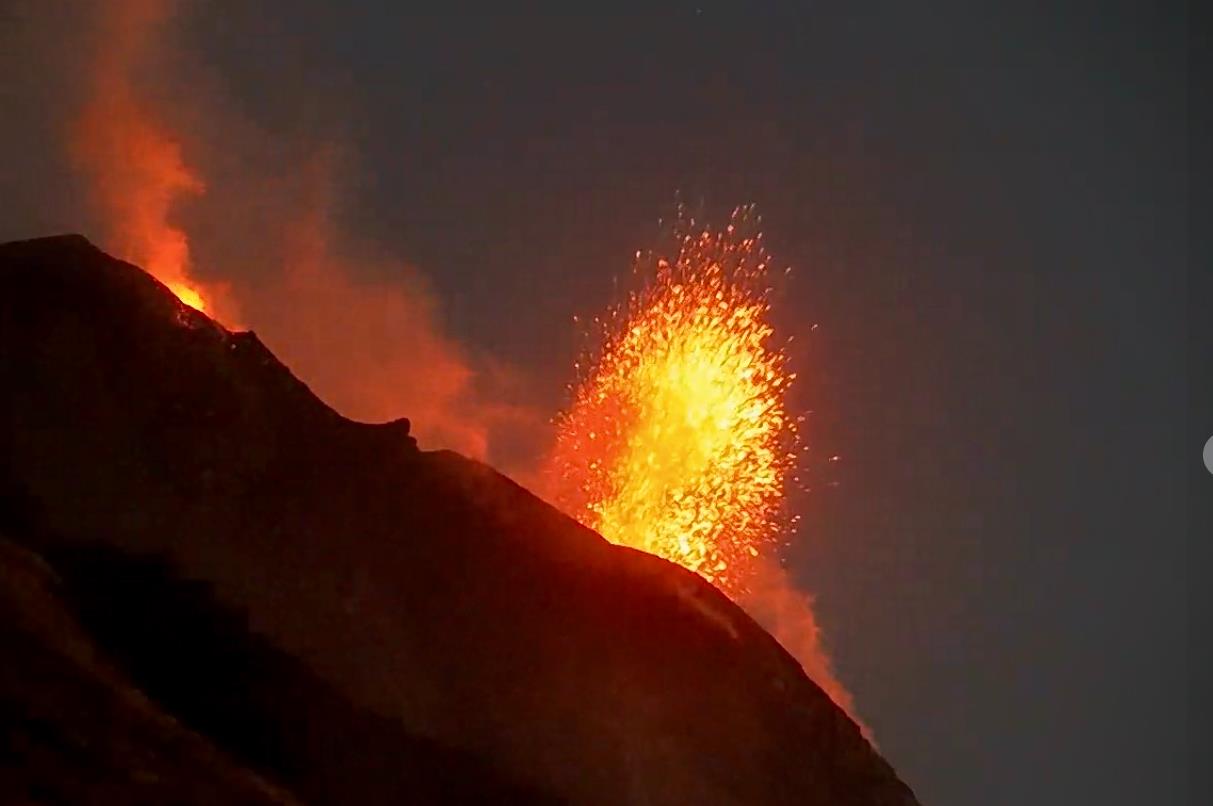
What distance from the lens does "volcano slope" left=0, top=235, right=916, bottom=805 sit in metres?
24.9

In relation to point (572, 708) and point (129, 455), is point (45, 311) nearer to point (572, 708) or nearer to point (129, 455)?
point (129, 455)

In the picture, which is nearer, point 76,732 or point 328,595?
point 76,732

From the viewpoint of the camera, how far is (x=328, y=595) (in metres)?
26.7

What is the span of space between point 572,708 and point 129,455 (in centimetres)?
1279

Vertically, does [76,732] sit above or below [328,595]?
below

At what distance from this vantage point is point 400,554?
93.1 ft

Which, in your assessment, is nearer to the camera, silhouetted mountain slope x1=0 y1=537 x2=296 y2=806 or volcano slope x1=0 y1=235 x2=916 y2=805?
silhouetted mountain slope x1=0 y1=537 x2=296 y2=806

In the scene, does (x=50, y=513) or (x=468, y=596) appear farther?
(x=468, y=596)

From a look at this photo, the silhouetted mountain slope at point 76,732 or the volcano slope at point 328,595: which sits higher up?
→ the volcano slope at point 328,595

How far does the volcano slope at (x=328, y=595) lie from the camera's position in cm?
2486

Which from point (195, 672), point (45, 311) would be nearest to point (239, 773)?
point (195, 672)

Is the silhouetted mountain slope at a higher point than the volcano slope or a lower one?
lower

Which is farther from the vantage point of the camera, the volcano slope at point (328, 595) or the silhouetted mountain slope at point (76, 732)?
the volcano slope at point (328, 595)

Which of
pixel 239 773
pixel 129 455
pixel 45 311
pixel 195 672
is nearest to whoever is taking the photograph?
pixel 239 773
